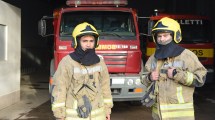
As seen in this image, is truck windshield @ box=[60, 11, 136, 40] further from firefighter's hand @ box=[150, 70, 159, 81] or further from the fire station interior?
the fire station interior

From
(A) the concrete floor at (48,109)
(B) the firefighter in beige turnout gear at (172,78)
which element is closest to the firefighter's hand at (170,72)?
(B) the firefighter in beige turnout gear at (172,78)

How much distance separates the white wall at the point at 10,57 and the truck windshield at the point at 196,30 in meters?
4.76

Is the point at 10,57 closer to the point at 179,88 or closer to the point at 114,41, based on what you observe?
the point at 114,41

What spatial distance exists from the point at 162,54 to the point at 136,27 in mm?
4218

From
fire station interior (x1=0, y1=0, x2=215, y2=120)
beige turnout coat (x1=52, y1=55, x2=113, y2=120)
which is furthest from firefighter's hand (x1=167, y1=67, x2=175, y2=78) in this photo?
fire station interior (x1=0, y1=0, x2=215, y2=120)

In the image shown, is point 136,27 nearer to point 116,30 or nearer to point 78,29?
point 116,30

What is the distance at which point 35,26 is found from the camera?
72.2ft

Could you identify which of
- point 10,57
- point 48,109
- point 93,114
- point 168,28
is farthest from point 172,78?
point 10,57

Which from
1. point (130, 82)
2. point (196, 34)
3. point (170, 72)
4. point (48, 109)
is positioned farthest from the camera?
point (196, 34)

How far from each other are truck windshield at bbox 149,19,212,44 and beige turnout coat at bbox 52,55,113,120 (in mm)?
7505

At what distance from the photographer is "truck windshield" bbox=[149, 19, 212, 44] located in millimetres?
10750

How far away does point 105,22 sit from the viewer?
7711 millimetres

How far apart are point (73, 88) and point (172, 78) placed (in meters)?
0.96

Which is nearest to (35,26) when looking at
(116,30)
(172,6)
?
(172,6)
